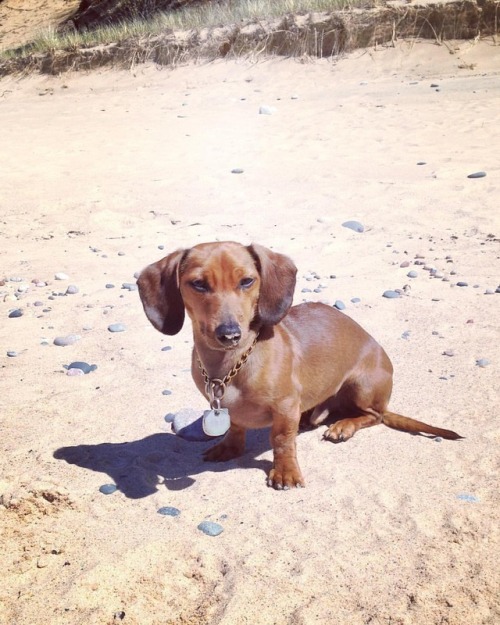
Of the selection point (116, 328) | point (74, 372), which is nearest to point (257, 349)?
point (74, 372)

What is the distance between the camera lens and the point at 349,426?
136 inches

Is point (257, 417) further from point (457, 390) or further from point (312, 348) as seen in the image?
point (457, 390)

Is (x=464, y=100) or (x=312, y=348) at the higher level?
(x=312, y=348)

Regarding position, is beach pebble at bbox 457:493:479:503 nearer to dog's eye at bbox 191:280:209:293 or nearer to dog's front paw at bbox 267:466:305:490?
dog's front paw at bbox 267:466:305:490

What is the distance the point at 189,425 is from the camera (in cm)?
363

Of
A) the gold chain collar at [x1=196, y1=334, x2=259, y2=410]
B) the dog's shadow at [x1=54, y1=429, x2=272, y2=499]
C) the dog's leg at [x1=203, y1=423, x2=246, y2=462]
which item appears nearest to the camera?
the gold chain collar at [x1=196, y1=334, x2=259, y2=410]

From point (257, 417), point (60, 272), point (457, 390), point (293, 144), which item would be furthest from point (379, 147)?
point (257, 417)

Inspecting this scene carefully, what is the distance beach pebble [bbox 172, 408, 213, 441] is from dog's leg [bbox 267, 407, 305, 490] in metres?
0.61

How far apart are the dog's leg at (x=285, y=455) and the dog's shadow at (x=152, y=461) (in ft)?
0.56

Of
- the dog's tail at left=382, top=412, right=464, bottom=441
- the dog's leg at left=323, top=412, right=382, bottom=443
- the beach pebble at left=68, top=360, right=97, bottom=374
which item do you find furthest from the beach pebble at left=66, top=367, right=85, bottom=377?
the dog's tail at left=382, top=412, right=464, bottom=441

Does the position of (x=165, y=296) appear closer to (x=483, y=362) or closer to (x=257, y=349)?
(x=257, y=349)

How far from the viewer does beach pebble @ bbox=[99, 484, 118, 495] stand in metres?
3.07

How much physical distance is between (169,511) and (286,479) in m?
0.53

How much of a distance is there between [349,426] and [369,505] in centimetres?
60
